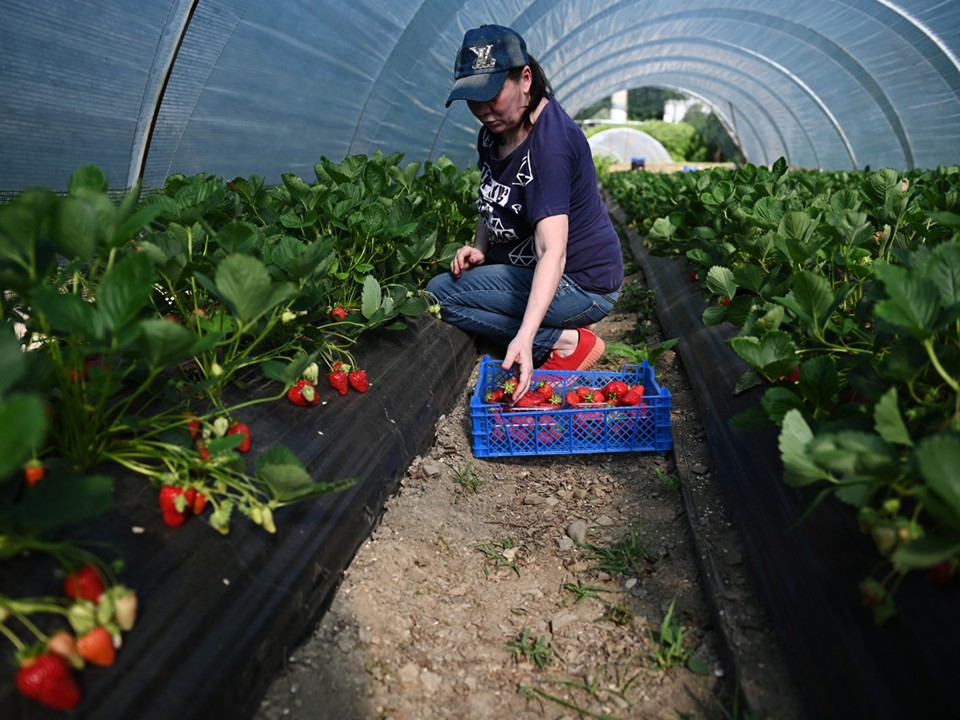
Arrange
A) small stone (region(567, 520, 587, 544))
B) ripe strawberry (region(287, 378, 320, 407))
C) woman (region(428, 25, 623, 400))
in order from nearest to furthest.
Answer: ripe strawberry (region(287, 378, 320, 407)) → small stone (region(567, 520, 587, 544)) → woman (region(428, 25, 623, 400))

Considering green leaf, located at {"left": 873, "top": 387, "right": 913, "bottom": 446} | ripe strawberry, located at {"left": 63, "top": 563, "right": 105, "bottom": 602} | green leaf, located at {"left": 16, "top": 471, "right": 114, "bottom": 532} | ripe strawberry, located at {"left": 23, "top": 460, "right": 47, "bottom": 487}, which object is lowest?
ripe strawberry, located at {"left": 63, "top": 563, "right": 105, "bottom": 602}

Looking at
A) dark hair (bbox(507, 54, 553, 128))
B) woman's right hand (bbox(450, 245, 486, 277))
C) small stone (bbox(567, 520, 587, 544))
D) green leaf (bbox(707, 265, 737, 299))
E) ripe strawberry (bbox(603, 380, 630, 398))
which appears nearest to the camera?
small stone (bbox(567, 520, 587, 544))

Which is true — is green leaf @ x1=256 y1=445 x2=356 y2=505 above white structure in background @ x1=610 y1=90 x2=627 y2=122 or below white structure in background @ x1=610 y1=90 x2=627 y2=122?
above

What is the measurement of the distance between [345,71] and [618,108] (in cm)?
3493

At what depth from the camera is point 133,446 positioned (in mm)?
1645

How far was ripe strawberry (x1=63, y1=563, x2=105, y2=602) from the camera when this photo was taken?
1.25m

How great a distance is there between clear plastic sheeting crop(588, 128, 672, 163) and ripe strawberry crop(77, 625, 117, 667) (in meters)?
28.4

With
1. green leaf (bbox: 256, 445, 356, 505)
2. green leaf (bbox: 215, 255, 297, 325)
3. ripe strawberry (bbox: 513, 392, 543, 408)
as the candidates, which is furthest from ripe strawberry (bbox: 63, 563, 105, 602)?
ripe strawberry (bbox: 513, 392, 543, 408)

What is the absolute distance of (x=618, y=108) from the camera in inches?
1526

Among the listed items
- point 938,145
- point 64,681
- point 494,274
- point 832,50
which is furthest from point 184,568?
point 832,50

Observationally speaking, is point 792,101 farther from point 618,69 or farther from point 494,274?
point 494,274

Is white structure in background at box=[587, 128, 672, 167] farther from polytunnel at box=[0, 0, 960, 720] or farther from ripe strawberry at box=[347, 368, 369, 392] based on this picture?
ripe strawberry at box=[347, 368, 369, 392]

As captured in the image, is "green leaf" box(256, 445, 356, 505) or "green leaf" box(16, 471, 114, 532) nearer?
"green leaf" box(16, 471, 114, 532)

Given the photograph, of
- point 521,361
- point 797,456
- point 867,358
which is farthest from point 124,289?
point 867,358
